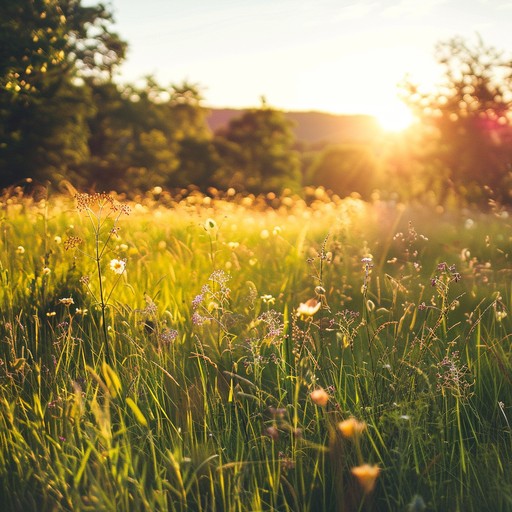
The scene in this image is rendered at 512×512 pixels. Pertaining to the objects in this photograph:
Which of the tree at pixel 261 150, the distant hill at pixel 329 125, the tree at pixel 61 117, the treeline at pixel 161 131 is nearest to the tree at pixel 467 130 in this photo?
the treeline at pixel 161 131

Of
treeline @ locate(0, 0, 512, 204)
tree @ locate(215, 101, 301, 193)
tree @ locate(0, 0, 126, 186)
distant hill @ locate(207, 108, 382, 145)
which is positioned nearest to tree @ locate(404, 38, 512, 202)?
treeline @ locate(0, 0, 512, 204)

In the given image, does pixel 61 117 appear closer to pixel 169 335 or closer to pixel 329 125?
pixel 169 335

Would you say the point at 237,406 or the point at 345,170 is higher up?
the point at 345,170

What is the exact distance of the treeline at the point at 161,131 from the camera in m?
6.65

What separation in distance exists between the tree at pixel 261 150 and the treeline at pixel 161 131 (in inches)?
3.5

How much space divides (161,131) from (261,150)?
10818 mm

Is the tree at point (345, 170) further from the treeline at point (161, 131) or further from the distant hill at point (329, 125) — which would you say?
the distant hill at point (329, 125)

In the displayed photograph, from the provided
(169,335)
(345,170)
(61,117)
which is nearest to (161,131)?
(61,117)

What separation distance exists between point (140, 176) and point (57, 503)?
38895mm

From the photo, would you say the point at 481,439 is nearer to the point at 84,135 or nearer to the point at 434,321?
the point at 434,321

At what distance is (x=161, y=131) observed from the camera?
4481 centimetres

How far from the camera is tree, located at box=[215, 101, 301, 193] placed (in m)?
51.8

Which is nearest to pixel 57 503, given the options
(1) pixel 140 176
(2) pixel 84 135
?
(2) pixel 84 135

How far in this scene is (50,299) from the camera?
376cm
